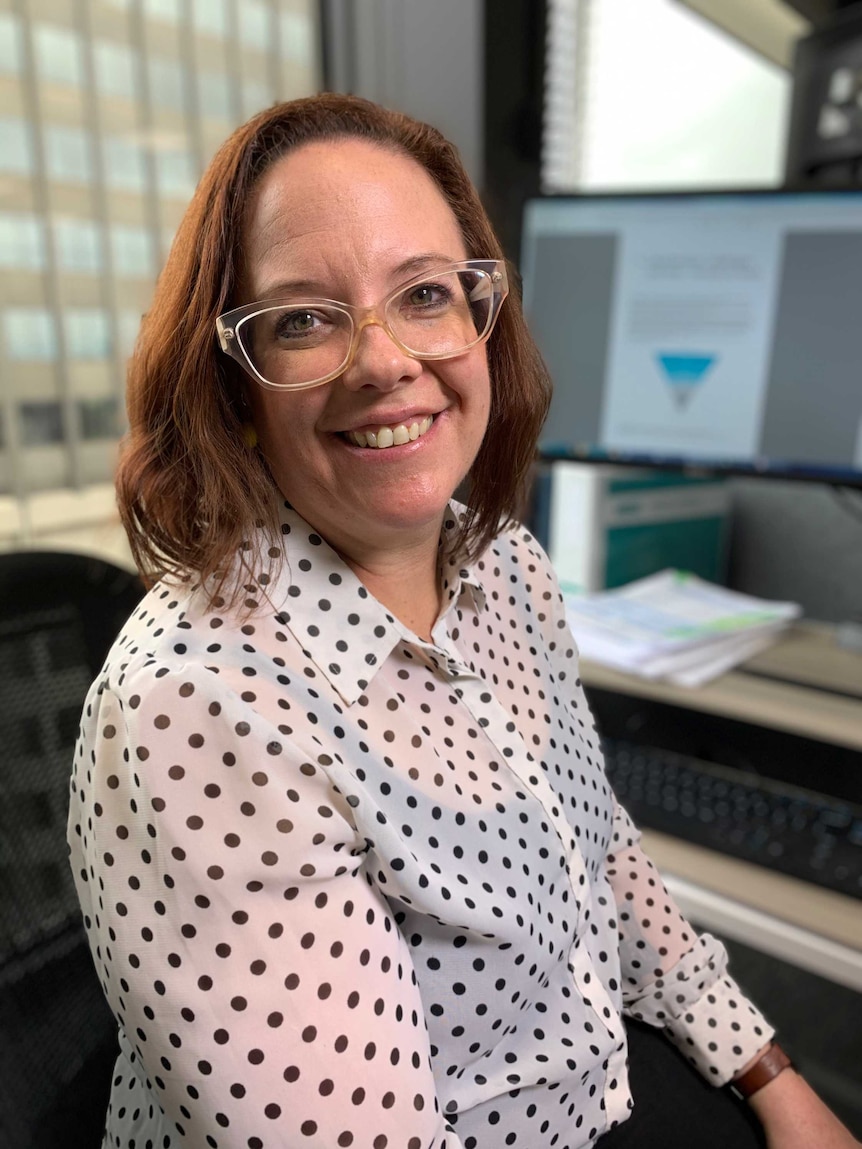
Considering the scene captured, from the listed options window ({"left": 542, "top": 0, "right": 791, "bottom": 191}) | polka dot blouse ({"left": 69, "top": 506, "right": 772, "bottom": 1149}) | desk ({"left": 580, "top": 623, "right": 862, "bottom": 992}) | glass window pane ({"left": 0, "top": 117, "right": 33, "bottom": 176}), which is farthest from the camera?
window ({"left": 542, "top": 0, "right": 791, "bottom": 191})

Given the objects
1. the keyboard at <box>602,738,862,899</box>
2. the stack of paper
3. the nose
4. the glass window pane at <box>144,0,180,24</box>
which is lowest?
the keyboard at <box>602,738,862,899</box>

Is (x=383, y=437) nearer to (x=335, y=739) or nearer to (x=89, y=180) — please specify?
(x=335, y=739)

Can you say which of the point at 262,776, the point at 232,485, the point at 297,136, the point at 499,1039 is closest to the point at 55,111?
the point at 297,136

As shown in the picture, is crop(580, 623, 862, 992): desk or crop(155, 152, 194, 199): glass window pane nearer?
crop(580, 623, 862, 992): desk

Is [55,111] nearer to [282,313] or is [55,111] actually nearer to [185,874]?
[282,313]

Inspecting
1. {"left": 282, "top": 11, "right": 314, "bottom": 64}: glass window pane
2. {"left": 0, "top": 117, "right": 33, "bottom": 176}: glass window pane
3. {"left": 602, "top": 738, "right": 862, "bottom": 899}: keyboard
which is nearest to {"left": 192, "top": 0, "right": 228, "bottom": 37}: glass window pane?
{"left": 282, "top": 11, "right": 314, "bottom": 64}: glass window pane

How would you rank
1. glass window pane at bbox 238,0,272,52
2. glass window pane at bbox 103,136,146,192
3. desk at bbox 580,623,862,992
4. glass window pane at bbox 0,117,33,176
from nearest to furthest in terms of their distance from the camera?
1. desk at bbox 580,623,862,992
2. glass window pane at bbox 0,117,33,176
3. glass window pane at bbox 103,136,146,192
4. glass window pane at bbox 238,0,272,52

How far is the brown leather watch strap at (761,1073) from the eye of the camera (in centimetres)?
72

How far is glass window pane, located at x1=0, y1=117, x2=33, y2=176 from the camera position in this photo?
1.11 metres

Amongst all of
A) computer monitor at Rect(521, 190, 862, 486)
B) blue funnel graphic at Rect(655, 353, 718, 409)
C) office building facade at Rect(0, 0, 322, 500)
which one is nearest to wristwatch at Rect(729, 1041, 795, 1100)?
computer monitor at Rect(521, 190, 862, 486)

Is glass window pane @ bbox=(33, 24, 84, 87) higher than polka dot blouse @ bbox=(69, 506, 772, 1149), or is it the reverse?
glass window pane @ bbox=(33, 24, 84, 87)

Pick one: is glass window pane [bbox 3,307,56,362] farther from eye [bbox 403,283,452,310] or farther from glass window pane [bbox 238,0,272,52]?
eye [bbox 403,283,452,310]

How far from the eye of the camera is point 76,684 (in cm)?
74

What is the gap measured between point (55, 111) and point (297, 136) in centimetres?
78
